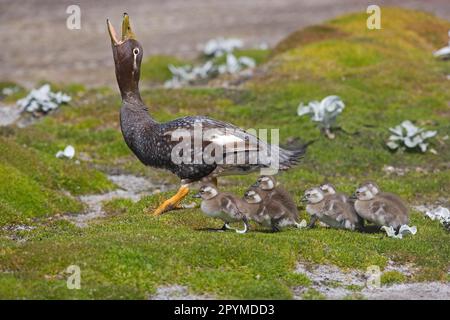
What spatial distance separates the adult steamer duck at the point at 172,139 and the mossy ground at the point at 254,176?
85 centimetres

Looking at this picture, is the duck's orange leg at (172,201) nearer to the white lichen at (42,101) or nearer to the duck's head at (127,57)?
the duck's head at (127,57)

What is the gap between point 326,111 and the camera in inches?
931

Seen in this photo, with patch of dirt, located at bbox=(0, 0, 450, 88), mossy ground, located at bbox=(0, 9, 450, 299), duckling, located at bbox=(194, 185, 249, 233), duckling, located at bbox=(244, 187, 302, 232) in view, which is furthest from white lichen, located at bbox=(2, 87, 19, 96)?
duckling, located at bbox=(244, 187, 302, 232)

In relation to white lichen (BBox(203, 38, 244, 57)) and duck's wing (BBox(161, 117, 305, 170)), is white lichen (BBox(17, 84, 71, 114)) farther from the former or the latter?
duck's wing (BBox(161, 117, 305, 170))

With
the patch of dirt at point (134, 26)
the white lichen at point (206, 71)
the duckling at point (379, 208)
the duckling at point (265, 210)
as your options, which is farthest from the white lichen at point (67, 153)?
the patch of dirt at point (134, 26)

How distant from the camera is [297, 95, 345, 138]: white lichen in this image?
77.5 ft

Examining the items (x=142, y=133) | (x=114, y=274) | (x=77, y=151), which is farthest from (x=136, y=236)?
(x=77, y=151)

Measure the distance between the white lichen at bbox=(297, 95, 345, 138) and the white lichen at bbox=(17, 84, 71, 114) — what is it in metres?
8.97

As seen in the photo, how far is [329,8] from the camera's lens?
54.2 m

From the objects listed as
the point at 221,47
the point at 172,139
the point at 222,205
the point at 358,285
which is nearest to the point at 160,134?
the point at 172,139

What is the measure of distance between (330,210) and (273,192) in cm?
100

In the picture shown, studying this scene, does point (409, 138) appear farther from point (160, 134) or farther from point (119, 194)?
point (160, 134)

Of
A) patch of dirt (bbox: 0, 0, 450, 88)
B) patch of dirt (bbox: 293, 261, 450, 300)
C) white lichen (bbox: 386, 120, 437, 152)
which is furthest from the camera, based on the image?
patch of dirt (bbox: 0, 0, 450, 88)
